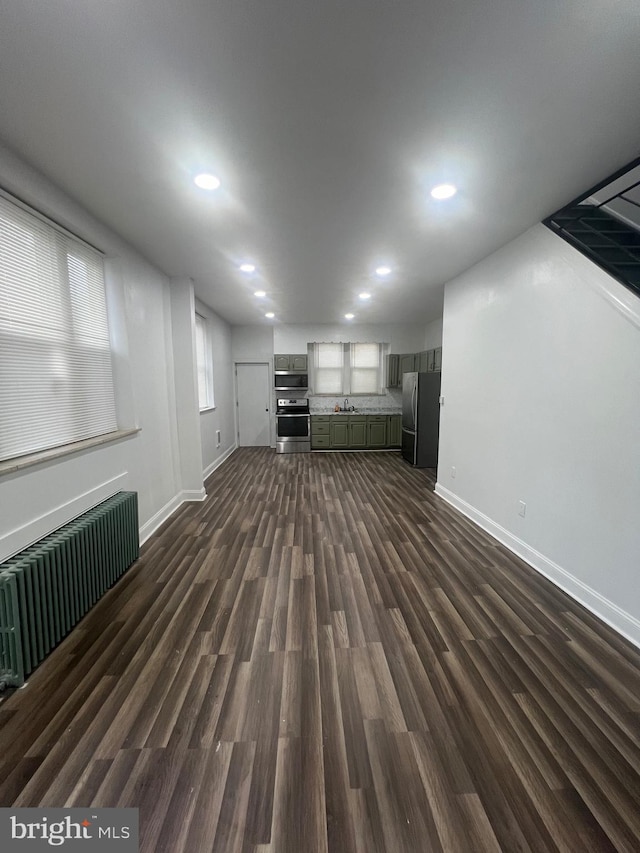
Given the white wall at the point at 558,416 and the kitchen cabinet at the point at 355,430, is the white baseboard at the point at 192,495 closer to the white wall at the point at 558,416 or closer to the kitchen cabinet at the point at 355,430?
the kitchen cabinet at the point at 355,430

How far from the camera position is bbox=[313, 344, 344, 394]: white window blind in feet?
24.4

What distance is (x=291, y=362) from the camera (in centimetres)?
710

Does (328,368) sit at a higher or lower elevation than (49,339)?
higher

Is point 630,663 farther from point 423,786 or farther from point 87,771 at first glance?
point 87,771

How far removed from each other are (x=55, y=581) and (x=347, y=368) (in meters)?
6.48

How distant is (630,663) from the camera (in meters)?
1.79

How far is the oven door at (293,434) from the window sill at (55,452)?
4.25 meters

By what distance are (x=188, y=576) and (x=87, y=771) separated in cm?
136

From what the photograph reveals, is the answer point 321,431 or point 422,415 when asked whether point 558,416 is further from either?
point 321,431

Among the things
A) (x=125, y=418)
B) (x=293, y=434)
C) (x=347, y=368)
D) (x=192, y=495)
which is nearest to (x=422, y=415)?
(x=347, y=368)

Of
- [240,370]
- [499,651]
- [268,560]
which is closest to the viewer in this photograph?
[499,651]

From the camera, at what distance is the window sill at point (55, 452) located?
179 centimetres

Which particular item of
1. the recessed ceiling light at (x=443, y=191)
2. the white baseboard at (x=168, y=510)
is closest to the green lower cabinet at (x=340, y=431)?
the white baseboard at (x=168, y=510)

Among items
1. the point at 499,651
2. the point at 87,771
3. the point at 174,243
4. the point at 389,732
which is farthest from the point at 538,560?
the point at 174,243
